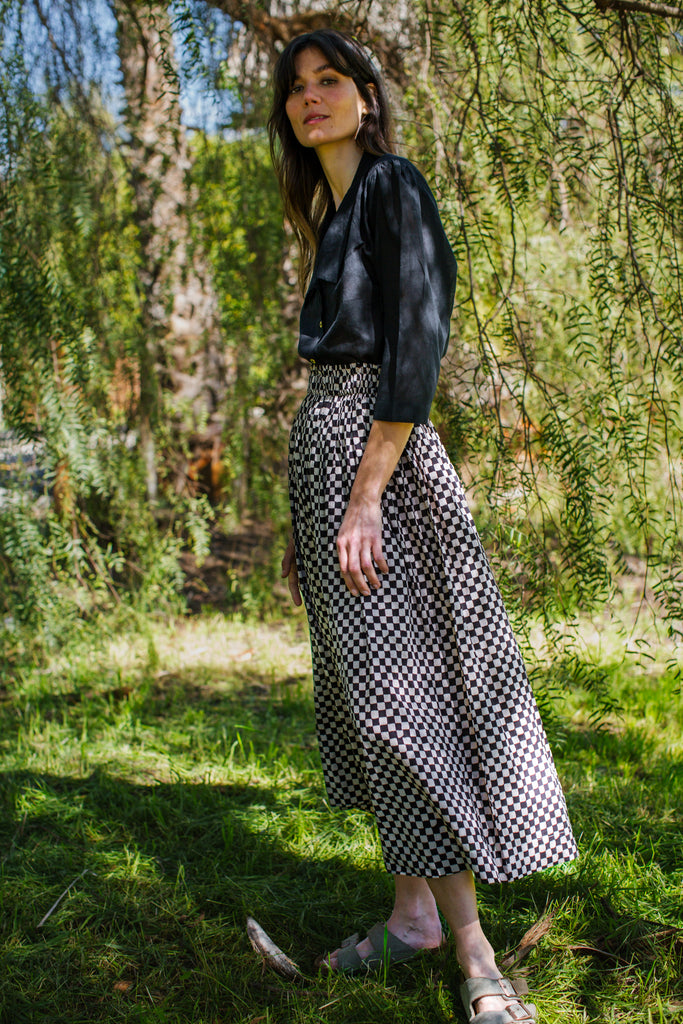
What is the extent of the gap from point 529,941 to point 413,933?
0.73ft

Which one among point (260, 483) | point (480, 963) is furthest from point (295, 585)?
point (260, 483)

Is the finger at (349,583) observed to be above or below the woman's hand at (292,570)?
above

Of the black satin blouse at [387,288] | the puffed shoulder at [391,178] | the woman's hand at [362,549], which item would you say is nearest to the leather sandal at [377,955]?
the woman's hand at [362,549]

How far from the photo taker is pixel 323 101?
154 cm

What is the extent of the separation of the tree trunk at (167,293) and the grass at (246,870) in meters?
1.38

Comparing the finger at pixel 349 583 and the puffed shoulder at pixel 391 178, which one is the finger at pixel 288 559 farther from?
the puffed shoulder at pixel 391 178

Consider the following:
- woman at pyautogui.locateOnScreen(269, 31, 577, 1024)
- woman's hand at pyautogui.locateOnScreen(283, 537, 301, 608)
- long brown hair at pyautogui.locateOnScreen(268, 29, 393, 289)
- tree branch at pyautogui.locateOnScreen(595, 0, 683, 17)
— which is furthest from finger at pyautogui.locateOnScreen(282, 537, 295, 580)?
tree branch at pyautogui.locateOnScreen(595, 0, 683, 17)

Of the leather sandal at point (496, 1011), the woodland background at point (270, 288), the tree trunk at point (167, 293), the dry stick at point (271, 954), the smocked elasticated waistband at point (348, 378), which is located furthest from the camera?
the tree trunk at point (167, 293)

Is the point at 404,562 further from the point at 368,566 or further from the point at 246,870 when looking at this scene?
the point at 246,870

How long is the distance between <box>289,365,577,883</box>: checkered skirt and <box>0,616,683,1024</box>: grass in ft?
0.98

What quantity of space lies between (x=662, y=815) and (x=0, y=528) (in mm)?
2342

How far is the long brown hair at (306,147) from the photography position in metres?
1.55

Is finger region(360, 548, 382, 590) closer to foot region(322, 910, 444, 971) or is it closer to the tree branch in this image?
foot region(322, 910, 444, 971)

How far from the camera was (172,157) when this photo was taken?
4.09 metres
